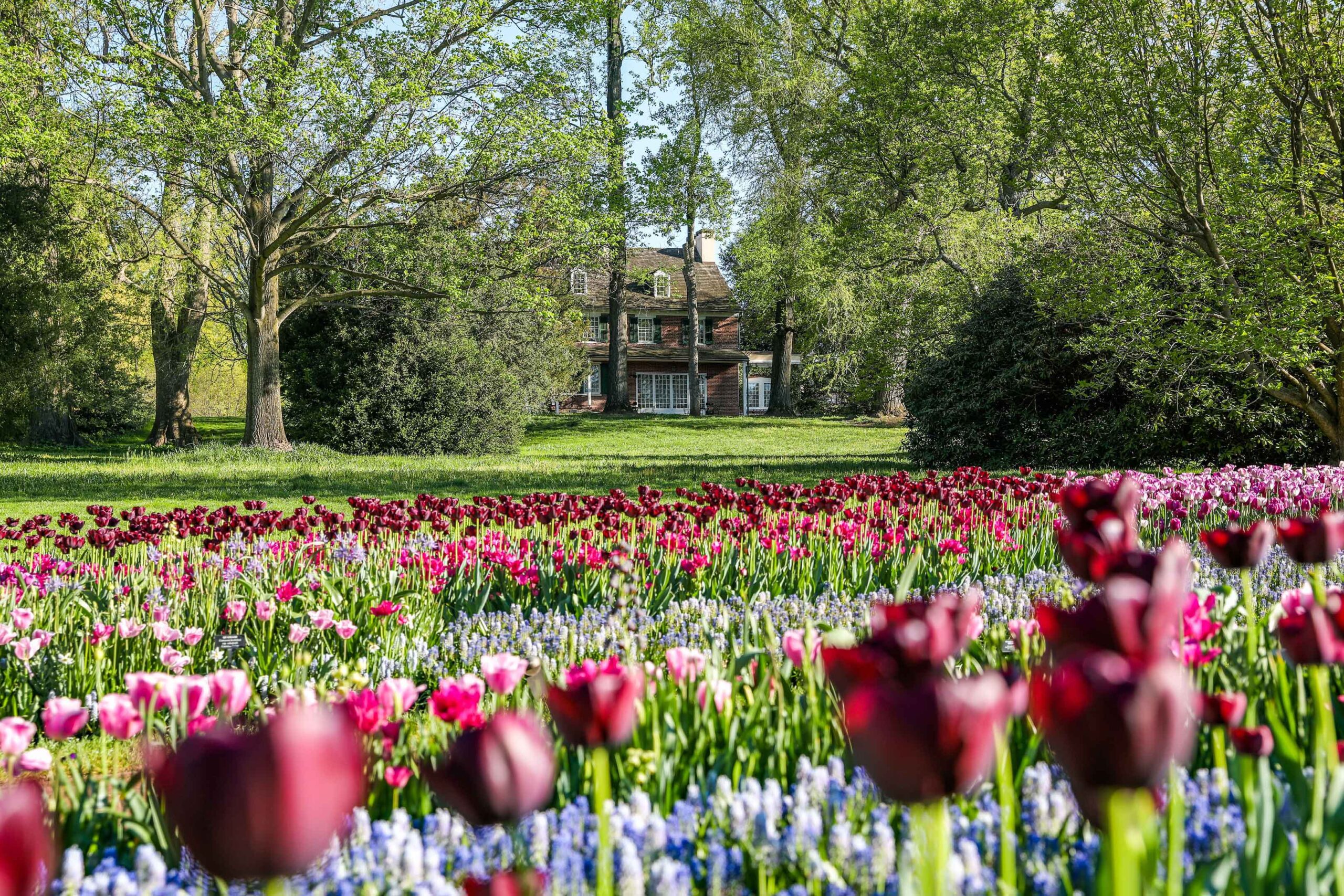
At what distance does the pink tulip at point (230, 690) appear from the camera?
5.66 feet

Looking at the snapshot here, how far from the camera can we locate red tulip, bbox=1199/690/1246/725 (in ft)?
4.70

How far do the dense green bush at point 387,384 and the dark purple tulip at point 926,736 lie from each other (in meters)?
20.7

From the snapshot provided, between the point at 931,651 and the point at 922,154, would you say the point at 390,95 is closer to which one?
the point at 922,154

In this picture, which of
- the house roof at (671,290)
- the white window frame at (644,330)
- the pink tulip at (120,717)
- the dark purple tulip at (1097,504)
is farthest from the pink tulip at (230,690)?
the white window frame at (644,330)

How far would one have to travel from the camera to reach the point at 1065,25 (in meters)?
13.2

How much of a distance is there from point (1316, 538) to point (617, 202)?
24.0 metres

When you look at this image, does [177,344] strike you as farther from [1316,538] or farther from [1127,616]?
[1127,616]

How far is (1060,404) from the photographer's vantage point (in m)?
15.7

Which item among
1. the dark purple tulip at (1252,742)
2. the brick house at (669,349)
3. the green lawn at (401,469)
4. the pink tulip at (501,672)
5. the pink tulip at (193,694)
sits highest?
the brick house at (669,349)

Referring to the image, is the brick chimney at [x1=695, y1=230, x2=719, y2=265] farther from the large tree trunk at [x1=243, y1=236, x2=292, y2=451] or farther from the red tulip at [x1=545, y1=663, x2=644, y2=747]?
the red tulip at [x1=545, y1=663, x2=644, y2=747]

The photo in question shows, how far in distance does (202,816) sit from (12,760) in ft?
5.04

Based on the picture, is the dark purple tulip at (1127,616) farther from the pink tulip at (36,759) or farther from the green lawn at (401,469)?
the green lawn at (401,469)

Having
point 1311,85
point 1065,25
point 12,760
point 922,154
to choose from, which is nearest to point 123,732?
point 12,760

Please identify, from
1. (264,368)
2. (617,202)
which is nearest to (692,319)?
(617,202)
